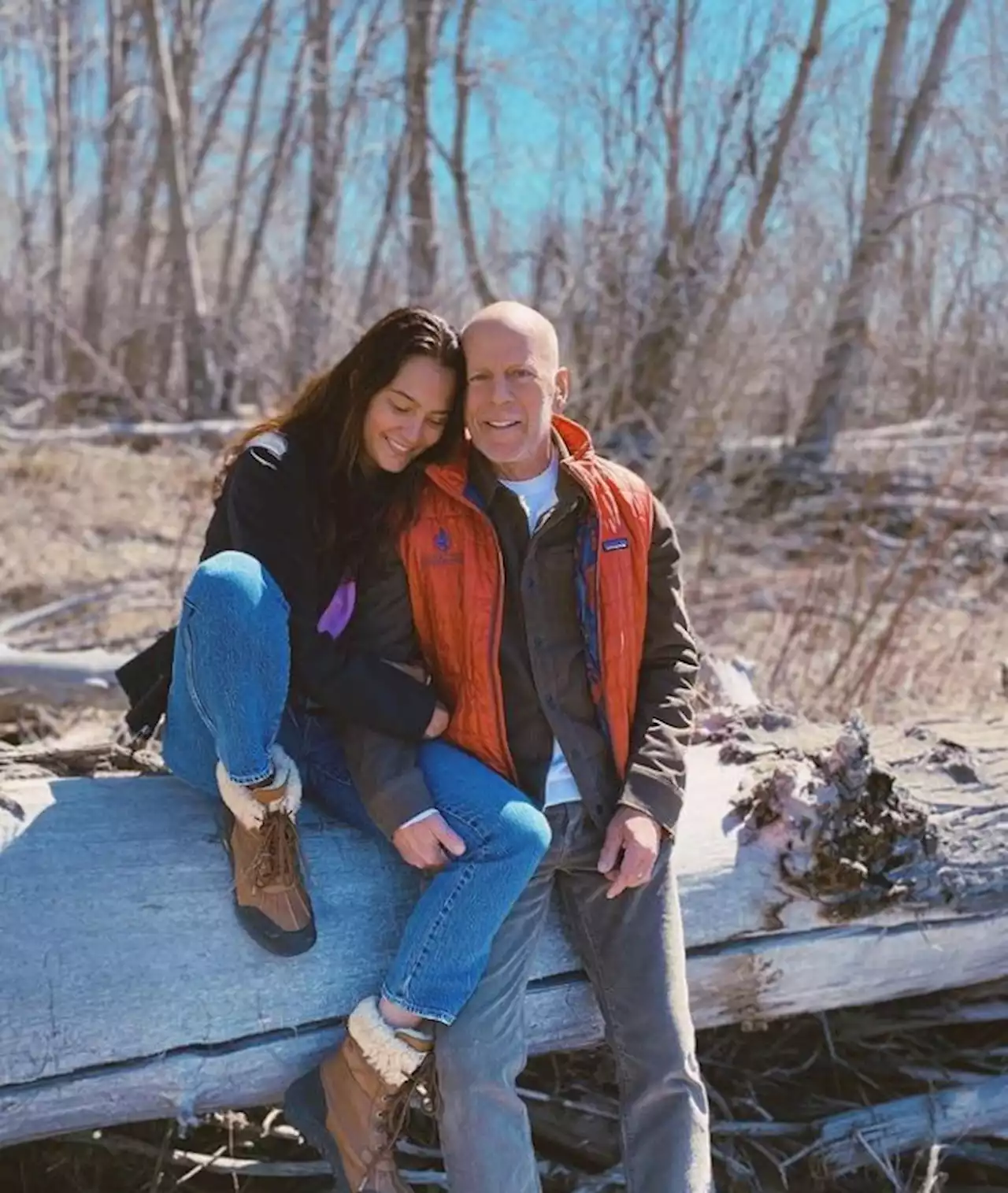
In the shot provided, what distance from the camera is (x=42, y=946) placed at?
91.1 inches

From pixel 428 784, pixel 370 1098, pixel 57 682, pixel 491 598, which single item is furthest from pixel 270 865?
pixel 57 682

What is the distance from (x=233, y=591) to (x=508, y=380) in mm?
719

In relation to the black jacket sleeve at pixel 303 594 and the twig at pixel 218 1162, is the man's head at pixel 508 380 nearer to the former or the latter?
the black jacket sleeve at pixel 303 594

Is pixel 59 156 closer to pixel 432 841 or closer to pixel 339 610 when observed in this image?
pixel 339 610

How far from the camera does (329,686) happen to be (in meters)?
2.49

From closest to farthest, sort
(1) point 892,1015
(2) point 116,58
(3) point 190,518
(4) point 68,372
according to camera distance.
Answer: (1) point 892,1015, (3) point 190,518, (4) point 68,372, (2) point 116,58

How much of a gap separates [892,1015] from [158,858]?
1.92 meters

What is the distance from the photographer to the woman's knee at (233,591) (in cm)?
230

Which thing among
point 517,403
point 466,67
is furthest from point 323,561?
point 466,67

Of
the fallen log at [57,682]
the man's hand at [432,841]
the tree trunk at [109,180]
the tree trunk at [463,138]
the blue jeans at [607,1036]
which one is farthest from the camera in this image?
the tree trunk at [109,180]

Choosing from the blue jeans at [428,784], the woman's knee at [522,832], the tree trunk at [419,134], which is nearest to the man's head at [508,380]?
the blue jeans at [428,784]

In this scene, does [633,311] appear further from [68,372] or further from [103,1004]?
[68,372]

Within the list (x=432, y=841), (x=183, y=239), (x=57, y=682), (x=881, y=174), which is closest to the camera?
(x=432, y=841)

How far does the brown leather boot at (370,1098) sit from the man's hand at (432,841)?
29 centimetres
